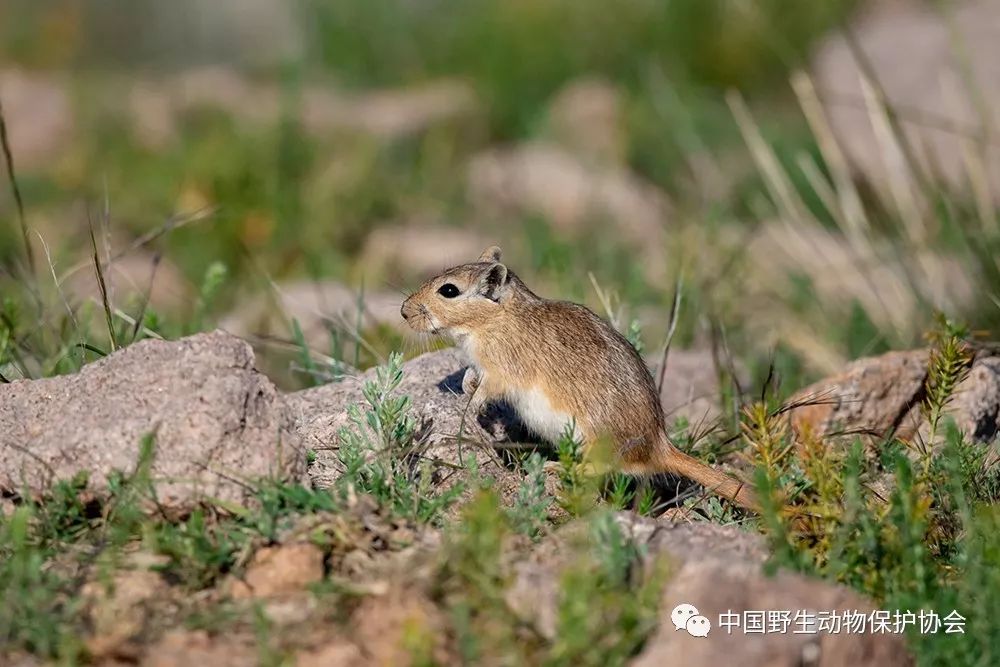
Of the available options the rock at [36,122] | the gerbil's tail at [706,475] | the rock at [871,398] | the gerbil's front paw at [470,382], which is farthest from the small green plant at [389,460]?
the rock at [36,122]

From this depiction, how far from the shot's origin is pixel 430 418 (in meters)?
4.23

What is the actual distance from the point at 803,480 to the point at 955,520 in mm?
425

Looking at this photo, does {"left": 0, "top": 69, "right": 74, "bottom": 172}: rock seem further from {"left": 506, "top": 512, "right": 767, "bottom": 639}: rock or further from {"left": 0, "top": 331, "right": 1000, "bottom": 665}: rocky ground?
{"left": 506, "top": 512, "right": 767, "bottom": 639}: rock

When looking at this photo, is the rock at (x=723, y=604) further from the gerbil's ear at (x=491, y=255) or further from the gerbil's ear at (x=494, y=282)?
the gerbil's ear at (x=491, y=255)

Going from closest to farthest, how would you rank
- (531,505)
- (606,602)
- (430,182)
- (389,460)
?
(606,602) → (531,505) → (389,460) → (430,182)

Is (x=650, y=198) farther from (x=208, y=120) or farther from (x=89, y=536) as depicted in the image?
(x=89, y=536)

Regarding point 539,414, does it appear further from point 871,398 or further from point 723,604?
point 723,604

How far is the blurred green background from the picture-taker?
5965 millimetres

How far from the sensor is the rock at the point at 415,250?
25.6 ft

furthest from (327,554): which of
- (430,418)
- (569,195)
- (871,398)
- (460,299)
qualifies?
(569,195)

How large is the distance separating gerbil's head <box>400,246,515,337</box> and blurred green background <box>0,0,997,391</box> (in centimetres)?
36

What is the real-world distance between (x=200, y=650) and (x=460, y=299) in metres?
1.79

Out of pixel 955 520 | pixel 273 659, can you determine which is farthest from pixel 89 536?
pixel 955 520

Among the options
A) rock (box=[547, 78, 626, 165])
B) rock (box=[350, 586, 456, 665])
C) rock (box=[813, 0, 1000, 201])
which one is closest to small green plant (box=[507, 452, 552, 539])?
rock (box=[350, 586, 456, 665])
